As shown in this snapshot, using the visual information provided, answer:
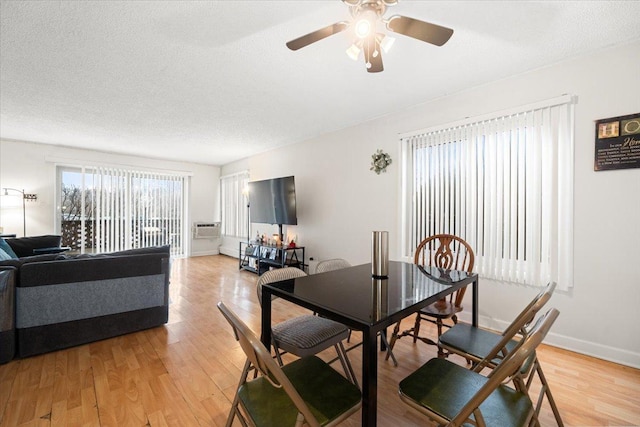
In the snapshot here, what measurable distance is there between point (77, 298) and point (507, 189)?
411cm

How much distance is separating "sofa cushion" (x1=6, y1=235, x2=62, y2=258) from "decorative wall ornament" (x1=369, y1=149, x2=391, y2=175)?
5227 millimetres

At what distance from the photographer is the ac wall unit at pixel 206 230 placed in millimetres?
7191

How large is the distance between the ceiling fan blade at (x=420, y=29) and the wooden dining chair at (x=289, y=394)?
1676mm

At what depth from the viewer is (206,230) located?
288 inches

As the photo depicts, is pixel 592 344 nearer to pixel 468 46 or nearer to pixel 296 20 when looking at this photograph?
pixel 468 46

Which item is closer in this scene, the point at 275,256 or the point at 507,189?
the point at 507,189

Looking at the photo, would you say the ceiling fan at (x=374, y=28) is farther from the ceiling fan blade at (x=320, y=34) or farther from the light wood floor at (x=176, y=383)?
the light wood floor at (x=176, y=383)

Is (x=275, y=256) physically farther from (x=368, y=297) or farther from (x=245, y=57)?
(x=368, y=297)

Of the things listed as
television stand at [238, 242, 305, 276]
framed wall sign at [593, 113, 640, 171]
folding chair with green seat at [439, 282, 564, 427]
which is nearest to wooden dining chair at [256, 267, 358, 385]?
folding chair with green seat at [439, 282, 564, 427]

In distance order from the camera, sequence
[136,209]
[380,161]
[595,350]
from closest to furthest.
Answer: [595,350] < [380,161] < [136,209]

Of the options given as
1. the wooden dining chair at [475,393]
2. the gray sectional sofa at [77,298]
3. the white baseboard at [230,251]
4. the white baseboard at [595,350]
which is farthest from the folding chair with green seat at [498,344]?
the white baseboard at [230,251]

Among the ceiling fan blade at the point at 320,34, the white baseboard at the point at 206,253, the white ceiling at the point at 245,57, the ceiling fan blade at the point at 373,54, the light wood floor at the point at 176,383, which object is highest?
the white ceiling at the point at 245,57

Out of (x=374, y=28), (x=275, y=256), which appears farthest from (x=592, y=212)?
(x=275, y=256)

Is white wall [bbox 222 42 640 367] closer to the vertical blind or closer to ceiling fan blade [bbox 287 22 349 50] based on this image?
ceiling fan blade [bbox 287 22 349 50]
